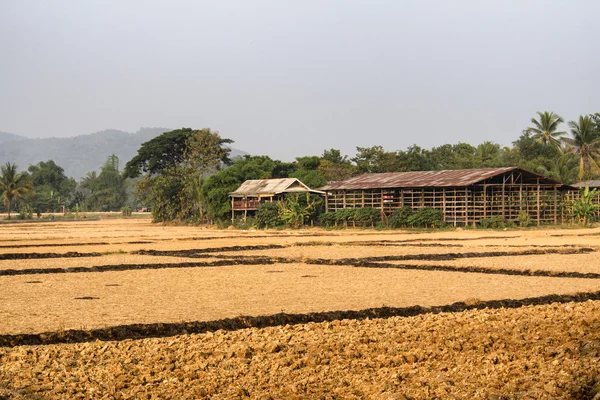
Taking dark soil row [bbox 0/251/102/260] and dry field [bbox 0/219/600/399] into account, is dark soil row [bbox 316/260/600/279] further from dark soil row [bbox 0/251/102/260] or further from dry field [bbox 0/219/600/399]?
dark soil row [bbox 0/251/102/260]

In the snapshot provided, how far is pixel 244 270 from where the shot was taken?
19.5m

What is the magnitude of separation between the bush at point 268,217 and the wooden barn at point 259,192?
82.6 inches

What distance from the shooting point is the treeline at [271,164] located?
58.7 metres

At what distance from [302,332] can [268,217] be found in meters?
39.5

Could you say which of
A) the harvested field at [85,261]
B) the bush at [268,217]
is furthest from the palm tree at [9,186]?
the harvested field at [85,261]

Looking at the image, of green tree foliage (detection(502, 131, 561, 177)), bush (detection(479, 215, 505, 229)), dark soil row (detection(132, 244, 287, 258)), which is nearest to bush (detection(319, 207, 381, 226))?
bush (detection(479, 215, 505, 229))

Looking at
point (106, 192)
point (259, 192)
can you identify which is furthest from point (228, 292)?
point (106, 192)

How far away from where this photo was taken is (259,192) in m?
52.6

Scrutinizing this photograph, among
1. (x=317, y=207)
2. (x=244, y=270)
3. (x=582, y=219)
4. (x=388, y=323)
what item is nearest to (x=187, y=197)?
(x=317, y=207)

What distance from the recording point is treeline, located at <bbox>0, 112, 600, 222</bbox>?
58688 millimetres

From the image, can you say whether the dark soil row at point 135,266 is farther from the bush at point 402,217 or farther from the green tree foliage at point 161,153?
the green tree foliage at point 161,153

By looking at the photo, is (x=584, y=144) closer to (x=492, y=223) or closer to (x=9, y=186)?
(x=492, y=223)

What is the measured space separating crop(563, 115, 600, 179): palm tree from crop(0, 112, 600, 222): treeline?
8cm

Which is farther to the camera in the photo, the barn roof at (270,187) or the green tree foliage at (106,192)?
the green tree foliage at (106,192)
